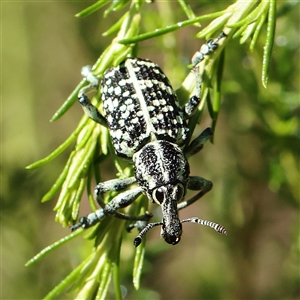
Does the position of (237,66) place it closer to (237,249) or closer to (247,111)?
(247,111)

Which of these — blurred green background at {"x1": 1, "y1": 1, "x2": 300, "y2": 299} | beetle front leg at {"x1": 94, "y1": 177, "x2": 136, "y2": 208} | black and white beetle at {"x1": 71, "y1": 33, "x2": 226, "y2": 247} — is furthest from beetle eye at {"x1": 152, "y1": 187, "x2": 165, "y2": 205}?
blurred green background at {"x1": 1, "y1": 1, "x2": 300, "y2": 299}

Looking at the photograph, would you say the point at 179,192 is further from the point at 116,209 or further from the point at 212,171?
the point at 212,171

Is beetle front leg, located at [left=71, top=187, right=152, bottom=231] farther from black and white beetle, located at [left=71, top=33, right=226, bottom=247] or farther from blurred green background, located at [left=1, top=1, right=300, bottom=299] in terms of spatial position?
blurred green background, located at [left=1, top=1, right=300, bottom=299]

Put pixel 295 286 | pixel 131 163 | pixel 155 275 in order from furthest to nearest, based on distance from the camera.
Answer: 1. pixel 155 275
2. pixel 295 286
3. pixel 131 163

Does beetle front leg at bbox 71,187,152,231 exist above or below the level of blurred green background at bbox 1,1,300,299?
above

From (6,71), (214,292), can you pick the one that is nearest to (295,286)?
(214,292)

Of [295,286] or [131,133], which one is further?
[295,286]

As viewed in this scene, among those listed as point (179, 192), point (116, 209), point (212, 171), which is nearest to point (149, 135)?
point (179, 192)
